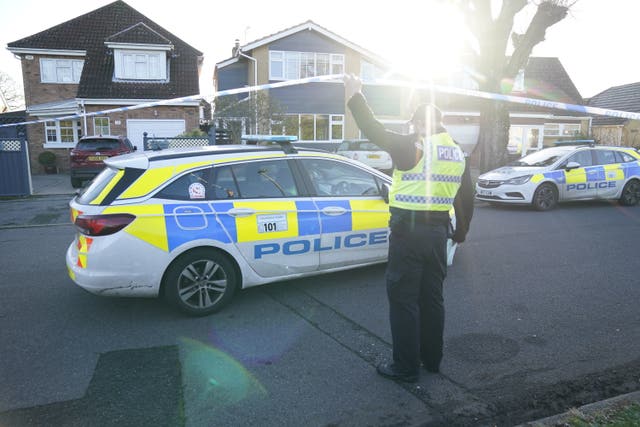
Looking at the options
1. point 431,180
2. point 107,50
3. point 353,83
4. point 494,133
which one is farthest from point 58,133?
point 431,180

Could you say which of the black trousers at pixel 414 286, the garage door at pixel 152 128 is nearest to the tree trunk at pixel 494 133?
the black trousers at pixel 414 286

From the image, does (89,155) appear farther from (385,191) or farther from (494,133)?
(494,133)

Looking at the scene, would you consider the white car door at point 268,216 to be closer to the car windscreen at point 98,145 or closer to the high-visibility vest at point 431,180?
the high-visibility vest at point 431,180

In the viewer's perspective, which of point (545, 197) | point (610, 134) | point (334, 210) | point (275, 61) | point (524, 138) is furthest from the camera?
point (610, 134)

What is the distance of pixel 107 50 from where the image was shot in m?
25.2

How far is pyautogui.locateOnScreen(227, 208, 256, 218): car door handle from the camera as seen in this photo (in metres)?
4.69

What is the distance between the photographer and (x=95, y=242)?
4.28 metres

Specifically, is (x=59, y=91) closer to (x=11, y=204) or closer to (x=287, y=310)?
(x=11, y=204)

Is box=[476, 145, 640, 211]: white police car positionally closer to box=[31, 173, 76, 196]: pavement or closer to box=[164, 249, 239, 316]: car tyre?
box=[164, 249, 239, 316]: car tyre

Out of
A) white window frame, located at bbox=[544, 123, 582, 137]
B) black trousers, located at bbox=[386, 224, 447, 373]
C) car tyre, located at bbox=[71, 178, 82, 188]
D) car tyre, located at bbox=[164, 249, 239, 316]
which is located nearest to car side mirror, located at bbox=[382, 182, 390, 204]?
car tyre, located at bbox=[164, 249, 239, 316]

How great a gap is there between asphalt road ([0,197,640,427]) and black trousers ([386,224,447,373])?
29cm

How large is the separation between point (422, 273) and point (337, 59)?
25.1 meters

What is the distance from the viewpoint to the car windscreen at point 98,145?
15023mm

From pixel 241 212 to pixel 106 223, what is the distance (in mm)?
1187
